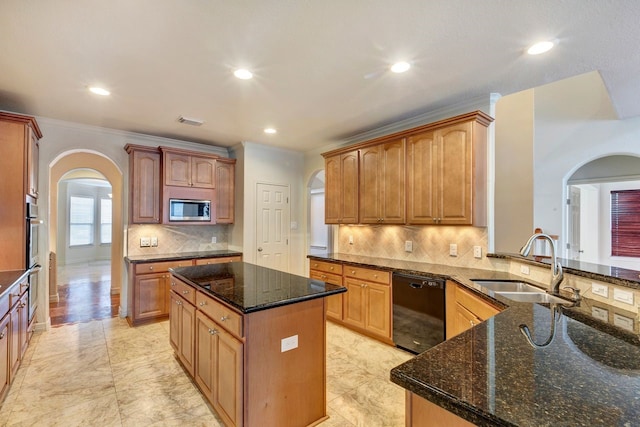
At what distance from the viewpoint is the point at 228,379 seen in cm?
197

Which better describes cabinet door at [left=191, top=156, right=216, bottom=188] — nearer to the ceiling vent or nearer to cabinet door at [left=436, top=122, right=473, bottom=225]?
the ceiling vent

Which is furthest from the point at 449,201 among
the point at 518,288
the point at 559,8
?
the point at 559,8

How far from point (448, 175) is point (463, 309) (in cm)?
132

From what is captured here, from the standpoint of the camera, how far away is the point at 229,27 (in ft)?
6.53

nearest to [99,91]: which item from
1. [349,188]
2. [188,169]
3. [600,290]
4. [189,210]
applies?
[188,169]

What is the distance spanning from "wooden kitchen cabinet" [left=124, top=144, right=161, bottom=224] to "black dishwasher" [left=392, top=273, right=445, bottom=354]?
3.52 meters

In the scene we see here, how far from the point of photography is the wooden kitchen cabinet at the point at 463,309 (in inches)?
89.4

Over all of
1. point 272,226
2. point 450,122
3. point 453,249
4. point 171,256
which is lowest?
point 171,256

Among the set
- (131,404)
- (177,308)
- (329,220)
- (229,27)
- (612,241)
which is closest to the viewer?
(229,27)

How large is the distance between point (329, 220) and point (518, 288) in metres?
2.50

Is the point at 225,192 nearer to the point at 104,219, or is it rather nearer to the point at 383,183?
the point at 383,183

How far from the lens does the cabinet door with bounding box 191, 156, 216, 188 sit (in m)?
4.72

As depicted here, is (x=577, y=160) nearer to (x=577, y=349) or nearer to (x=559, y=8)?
(x=559, y=8)

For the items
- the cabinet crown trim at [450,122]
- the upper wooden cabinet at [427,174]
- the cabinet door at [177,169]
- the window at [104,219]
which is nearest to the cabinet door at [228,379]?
the upper wooden cabinet at [427,174]
